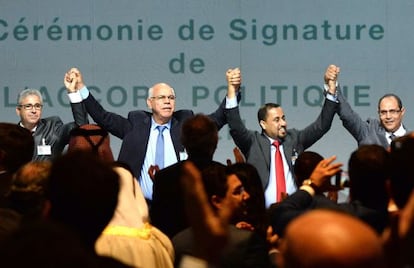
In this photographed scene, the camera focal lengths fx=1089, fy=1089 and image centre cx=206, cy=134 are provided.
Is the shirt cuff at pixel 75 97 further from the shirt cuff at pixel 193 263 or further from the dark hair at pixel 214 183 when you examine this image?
the shirt cuff at pixel 193 263

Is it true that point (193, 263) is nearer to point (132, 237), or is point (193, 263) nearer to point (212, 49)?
point (132, 237)

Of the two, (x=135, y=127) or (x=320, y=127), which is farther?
(x=320, y=127)

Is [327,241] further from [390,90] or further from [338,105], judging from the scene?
[390,90]

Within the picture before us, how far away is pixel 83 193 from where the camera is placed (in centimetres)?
242

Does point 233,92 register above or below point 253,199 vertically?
above

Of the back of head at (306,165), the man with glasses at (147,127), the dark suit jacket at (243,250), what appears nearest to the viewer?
the dark suit jacket at (243,250)

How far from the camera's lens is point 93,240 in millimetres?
2473

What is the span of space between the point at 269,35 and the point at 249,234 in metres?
5.39

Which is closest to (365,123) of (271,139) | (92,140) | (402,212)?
(271,139)

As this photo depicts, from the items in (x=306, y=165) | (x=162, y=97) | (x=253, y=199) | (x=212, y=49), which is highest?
(x=212, y=49)

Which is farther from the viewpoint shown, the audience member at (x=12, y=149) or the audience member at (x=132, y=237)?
the audience member at (x=12, y=149)

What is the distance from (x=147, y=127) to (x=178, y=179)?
2.62 metres

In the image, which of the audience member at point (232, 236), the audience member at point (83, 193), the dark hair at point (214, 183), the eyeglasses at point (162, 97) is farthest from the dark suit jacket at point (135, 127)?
the audience member at point (83, 193)

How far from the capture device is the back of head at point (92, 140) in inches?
218
